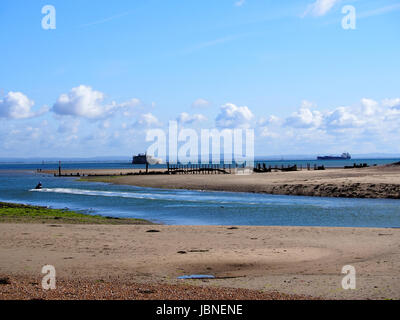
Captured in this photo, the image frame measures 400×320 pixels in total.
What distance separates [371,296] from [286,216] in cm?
1756

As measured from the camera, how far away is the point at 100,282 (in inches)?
436

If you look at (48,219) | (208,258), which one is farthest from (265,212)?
(208,258)

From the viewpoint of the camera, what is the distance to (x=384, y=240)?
17422 millimetres

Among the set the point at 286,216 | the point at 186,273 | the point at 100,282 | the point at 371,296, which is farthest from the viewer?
the point at 286,216

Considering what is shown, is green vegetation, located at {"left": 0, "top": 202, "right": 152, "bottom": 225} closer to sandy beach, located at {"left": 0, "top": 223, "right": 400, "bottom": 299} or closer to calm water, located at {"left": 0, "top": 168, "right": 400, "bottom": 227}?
calm water, located at {"left": 0, "top": 168, "right": 400, "bottom": 227}

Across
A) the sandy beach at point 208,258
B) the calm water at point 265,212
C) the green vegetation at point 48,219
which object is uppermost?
the sandy beach at point 208,258

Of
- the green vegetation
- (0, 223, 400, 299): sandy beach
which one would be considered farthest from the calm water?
(0, 223, 400, 299): sandy beach

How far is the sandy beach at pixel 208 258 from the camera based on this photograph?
1080 cm

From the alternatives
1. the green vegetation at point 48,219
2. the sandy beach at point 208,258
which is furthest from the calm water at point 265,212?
the sandy beach at point 208,258

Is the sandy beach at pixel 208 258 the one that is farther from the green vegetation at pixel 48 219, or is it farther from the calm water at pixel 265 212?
the calm water at pixel 265 212

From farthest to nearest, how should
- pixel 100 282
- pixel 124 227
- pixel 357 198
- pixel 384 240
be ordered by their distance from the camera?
pixel 357 198 < pixel 124 227 < pixel 384 240 < pixel 100 282
